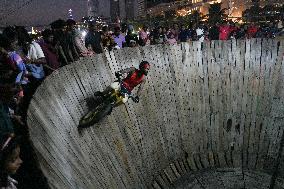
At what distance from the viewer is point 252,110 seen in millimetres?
10125

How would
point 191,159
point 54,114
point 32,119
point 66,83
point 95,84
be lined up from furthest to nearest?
1. point 191,159
2. point 95,84
3. point 66,83
4. point 54,114
5. point 32,119

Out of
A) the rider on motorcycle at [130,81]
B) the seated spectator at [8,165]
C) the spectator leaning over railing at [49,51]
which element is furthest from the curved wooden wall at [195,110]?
the seated spectator at [8,165]

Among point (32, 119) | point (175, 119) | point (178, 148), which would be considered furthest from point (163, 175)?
point (32, 119)

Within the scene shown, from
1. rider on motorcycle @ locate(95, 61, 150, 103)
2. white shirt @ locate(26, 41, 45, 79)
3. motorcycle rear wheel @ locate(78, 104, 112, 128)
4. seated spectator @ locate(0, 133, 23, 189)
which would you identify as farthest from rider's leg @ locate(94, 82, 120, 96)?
seated spectator @ locate(0, 133, 23, 189)

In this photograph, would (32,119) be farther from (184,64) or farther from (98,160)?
(184,64)

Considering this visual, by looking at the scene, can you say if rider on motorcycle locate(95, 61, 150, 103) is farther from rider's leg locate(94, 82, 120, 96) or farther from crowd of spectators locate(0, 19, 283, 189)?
crowd of spectators locate(0, 19, 283, 189)

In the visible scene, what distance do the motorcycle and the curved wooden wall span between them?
12.8 inches

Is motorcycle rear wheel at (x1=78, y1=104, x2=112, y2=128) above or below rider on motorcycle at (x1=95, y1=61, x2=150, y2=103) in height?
below

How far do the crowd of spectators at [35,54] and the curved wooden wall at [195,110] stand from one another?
0.99 m

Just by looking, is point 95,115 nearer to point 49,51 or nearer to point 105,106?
point 105,106

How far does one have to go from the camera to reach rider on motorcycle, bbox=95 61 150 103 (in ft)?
25.9

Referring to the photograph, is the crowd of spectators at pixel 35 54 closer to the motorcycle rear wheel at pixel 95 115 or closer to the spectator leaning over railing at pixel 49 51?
the spectator leaning over railing at pixel 49 51

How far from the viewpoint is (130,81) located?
27.1 feet

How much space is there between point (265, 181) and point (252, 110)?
2.24 metres
